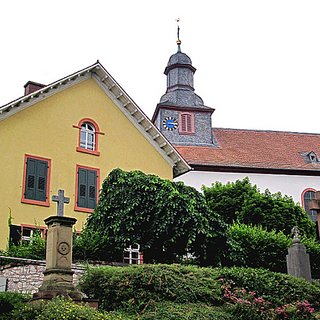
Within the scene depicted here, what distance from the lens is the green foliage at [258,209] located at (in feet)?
96.7

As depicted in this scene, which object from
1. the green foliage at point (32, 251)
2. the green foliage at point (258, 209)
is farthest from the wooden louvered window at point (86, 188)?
the green foliage at point (258, 209)

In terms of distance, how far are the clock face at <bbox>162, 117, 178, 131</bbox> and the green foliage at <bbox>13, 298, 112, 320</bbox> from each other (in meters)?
30.4

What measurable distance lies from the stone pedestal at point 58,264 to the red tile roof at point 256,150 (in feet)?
74.3

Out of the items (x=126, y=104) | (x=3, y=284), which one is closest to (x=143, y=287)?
(x=3, y=284)

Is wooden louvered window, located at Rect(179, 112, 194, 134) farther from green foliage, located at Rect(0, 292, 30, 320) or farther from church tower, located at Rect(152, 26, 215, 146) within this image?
green foliage, located at Rect(0, 292, 30, 320)

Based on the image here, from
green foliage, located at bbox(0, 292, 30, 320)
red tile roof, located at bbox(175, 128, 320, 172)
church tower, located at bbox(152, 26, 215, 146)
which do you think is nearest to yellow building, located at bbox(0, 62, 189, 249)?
green foliage, located at bbox(0, 292, 30, 320)

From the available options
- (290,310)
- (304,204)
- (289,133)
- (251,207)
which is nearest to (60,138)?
(251,207)

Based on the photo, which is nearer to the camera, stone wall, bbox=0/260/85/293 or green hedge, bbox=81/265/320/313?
green hedge, bbox=81/265/320/313

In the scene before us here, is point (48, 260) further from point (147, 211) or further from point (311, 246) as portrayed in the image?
point (311, 246)

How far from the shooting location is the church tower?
1651 inches

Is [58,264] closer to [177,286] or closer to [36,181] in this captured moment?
[177,286]

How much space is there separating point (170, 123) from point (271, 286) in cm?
2720

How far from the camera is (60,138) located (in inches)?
991

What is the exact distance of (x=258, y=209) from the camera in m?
29.7
